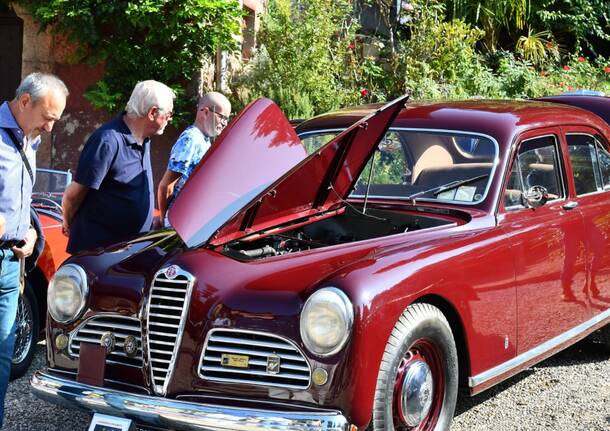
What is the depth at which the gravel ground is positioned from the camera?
Answer: 14.6ft

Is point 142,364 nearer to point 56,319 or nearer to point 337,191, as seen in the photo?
point 56,319

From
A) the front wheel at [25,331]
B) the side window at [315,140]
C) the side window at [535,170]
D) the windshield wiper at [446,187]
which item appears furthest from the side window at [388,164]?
the front wheel at [25,331]

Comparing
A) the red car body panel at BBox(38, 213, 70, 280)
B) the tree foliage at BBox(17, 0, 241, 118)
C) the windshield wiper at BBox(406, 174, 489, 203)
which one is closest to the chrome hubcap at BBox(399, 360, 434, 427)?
the windshield wiper at BBox(406, 174, 489, 203)

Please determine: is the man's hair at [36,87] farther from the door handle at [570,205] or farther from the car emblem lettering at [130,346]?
the door handle at [570,205]

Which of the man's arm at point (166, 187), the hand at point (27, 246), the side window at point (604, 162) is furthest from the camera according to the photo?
the side window at point (604, 162)

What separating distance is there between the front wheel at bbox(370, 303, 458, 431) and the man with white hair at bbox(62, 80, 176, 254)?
6.14 feet

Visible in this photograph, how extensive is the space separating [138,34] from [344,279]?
7009mm

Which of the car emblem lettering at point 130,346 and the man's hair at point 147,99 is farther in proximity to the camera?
the man's hair at point 147,99

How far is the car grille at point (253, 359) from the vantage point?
10.9 feet

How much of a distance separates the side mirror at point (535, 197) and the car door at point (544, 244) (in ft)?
0.10

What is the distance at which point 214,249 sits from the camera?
3898 mm

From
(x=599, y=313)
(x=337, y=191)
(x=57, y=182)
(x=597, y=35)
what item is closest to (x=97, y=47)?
(x=57, y=182)

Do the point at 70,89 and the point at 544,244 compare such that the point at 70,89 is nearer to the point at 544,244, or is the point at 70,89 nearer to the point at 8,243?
the point at 8,243

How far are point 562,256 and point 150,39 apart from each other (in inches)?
231
